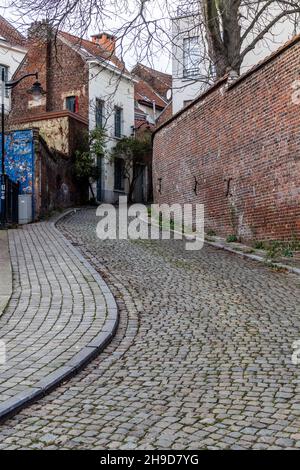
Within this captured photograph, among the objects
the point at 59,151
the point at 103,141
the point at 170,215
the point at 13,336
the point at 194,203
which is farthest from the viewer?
the point at 103,141

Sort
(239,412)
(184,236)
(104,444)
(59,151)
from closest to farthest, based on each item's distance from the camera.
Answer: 1. (104,444)
2. (239,412)
3. (184,236)
4. (59,151)

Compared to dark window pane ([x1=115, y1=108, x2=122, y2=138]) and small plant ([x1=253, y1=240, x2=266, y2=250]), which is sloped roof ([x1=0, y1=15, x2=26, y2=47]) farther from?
dark window pane ([x1=115, y1=108, x2=122, y2=138])

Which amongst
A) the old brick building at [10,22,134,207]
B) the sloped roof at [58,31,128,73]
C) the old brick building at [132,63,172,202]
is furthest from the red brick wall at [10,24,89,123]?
the old brick building at [132,63,172,202]

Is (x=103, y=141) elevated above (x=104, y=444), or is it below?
above

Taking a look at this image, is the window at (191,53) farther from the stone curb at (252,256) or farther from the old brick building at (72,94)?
the old brick building at (72,94)

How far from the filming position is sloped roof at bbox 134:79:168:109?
3628 centimetres

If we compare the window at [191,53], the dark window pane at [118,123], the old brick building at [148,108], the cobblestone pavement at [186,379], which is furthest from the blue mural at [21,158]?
the dark window pane at [118,123]

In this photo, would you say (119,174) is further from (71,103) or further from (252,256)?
(252,256)

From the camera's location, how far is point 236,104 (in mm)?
12758

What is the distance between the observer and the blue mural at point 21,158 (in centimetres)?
1847

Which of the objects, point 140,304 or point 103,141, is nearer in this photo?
point 140,304

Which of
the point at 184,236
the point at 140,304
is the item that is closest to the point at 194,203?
the point at 184,236
